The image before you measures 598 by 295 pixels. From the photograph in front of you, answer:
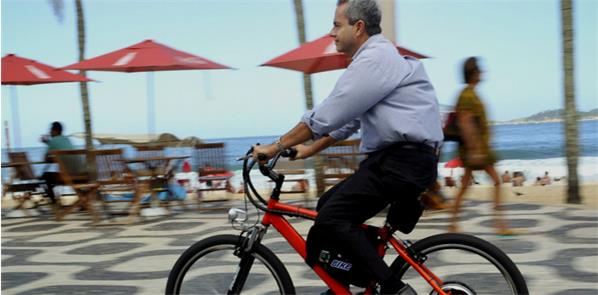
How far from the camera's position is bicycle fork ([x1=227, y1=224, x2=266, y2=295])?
3537 millimetres

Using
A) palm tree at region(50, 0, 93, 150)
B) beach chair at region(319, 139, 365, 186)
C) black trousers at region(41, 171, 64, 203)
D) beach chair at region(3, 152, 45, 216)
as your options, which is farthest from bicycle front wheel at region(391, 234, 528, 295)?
palm tree at region(50, 0, 93, 150)

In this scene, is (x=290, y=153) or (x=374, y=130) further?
(x=290, y=153)

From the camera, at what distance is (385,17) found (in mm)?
8742

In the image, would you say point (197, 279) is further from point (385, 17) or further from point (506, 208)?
point (506, 208)

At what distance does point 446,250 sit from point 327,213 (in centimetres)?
60

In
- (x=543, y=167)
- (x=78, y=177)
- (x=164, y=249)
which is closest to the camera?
(x=164, y=249)

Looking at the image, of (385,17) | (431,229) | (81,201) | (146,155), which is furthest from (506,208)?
(81,201)

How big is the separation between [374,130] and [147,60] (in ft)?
23.2

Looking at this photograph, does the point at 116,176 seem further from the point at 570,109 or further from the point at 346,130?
the point at 346,130

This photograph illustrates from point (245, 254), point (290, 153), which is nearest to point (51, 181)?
point (245, 254)

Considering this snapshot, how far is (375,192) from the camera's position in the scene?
3295 mm

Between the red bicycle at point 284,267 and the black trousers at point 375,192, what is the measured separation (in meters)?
0.11

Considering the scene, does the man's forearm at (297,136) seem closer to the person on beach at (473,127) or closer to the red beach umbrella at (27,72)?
the person on beach at (473,127)

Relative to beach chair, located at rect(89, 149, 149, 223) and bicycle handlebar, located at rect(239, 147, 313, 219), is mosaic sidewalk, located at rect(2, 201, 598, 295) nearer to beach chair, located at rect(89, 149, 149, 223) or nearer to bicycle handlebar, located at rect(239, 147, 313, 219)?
bicycle handlebar, located at rect(239, 147, 313, 219)
